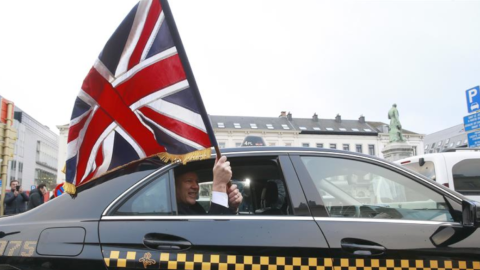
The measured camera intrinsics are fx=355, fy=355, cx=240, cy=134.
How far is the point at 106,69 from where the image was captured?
2268 millimetres

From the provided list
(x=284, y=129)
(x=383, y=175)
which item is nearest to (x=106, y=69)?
(x=383, y=175)

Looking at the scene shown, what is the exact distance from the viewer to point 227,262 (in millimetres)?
1876

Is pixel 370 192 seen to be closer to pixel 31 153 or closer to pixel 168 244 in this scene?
pixel 168 244

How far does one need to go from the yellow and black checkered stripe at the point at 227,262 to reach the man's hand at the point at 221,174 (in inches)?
18.5

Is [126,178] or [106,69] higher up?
[106,69]

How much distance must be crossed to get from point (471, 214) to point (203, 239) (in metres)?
1.49

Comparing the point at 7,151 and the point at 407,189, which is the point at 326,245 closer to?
the point at 407,189

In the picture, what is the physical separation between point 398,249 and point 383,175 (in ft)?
1.56

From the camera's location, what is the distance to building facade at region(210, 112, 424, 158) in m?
54.5

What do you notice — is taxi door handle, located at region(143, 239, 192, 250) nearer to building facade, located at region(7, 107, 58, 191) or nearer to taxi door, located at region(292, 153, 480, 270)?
taxi door, located at region(292, 153, 480, 270)

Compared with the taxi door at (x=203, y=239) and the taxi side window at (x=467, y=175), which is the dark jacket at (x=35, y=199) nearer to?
the taxi door at (x=203, y=239)

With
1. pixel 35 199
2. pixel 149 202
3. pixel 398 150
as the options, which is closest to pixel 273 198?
pixel 149 202

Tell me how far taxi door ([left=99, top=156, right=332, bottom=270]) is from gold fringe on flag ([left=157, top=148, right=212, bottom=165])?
24cm

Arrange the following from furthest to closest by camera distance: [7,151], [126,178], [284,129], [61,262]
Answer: [284,129] → [7,151] → [126,178] → [61,262]
